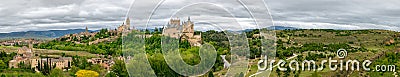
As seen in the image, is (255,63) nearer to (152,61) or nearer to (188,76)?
(152,61)

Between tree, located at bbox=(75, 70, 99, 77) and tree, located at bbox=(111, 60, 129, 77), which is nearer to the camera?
tree, located at bbox=(111, 60, 129, 77)

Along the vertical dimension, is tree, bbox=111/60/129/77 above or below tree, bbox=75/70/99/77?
above

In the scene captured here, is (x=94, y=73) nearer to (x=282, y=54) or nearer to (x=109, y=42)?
(x=282, y=54)

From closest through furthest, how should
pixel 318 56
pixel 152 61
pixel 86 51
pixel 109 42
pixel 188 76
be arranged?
pixel 188 76 → pixel 152 61 → pixel 318 56 → pixel 86 51 → pixel 109 42

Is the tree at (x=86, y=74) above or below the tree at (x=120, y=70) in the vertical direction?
below

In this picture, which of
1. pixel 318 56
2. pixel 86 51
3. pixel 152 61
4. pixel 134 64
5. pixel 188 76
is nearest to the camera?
pixel 188 76

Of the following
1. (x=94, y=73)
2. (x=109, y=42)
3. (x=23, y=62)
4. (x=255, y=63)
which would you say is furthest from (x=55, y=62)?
(x=109, y=42)

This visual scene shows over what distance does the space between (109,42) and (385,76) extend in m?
50.4

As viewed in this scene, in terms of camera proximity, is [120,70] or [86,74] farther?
[86,74]

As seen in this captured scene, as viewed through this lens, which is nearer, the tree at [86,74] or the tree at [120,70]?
the tree at [120,70]

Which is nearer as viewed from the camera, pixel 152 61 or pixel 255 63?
pixel 152 61

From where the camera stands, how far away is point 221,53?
37.3m

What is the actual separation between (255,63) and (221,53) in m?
3.31

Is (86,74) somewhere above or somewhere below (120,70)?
below
